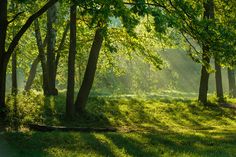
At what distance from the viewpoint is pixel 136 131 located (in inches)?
859

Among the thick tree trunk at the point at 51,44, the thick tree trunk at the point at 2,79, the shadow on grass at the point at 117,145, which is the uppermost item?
the thick tree trunk at the point at 51,44

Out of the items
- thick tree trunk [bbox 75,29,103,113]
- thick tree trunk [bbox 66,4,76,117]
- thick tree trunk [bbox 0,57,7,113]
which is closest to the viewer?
thick tree trunk [bbox 0,57,7,113]

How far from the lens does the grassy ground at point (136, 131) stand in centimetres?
1518

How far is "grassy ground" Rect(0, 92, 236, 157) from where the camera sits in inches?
598

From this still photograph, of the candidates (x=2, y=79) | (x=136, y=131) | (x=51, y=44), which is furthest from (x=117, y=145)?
(x=51, y=44)

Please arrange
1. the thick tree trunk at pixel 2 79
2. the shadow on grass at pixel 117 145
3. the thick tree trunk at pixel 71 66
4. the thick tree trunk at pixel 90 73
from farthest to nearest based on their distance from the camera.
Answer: the thick tree trunk at pixel 90 73
the thick tree trunk at pixel 71 66
the thick tree trunk at pixel 2 79
the shadow on grass at pixel 117 145

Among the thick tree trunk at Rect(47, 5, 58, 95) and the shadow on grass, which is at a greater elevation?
the thick tree trunk at Rect(47, 5, 58, 95)

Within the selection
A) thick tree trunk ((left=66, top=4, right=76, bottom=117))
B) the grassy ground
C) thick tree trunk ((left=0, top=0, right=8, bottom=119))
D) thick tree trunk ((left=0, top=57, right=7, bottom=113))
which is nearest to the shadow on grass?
the grassy ground

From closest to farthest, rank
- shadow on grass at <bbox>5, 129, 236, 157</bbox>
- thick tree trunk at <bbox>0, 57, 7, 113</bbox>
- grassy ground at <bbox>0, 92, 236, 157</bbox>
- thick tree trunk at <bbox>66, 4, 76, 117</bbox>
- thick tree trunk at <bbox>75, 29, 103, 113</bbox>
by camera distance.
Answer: shadow on grass at <bbox>5, 129, 236, 157</bbox>, grassy ground at <bbox>0, 92, 236, 157</bbox>, thick tree trunk at <bbox>0, 57, 7, 113</bbox>, thick tree trunk at <bbox>66, 4, 76, 117</bbox>, thick tree trunk at <bbox>75, 29, 103, 113</bbox>

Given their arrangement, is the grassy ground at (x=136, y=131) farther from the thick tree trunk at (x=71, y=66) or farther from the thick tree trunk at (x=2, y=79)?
the thick tree trunk at (x=2, y=79)

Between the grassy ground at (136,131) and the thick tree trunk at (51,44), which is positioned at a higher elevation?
the thick tree trunk at (51,44)

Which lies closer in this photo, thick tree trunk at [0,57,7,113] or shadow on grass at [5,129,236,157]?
shadow on grass at [5,129,236,157]

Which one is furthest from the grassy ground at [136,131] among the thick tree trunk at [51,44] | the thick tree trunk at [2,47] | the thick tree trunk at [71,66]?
the thick tree trunk at [51,44]

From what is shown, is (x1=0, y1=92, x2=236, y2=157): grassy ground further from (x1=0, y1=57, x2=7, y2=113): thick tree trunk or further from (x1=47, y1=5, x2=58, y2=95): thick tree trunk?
A: (x1=47, y1=5, x2=58, y2=95): thick tree trunk
